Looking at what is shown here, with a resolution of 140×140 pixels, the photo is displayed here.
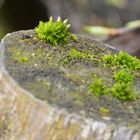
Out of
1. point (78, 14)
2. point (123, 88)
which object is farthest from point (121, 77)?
point (78, 14)

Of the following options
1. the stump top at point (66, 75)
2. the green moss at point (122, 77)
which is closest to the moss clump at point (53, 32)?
the stump top at point (66, 75)

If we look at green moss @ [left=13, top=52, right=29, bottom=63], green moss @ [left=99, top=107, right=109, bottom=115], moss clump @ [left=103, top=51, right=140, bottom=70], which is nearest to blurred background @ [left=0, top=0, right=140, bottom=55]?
moss clump @ [left=103, top=51, right=140, bottom=70]

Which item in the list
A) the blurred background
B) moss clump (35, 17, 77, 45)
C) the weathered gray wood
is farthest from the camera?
the blurred background

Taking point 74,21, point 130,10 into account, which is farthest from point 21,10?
point 130,10

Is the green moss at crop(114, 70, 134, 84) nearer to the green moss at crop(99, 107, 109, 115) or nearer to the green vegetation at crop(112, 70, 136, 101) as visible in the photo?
the green vegetation at crop(112, 70, 136, 101)

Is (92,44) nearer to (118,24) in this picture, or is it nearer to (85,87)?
(85,87)

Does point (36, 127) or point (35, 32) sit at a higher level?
point (35, 32)

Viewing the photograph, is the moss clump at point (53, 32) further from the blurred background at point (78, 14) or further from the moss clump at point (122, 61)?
the blurred background at point (78, 14)
